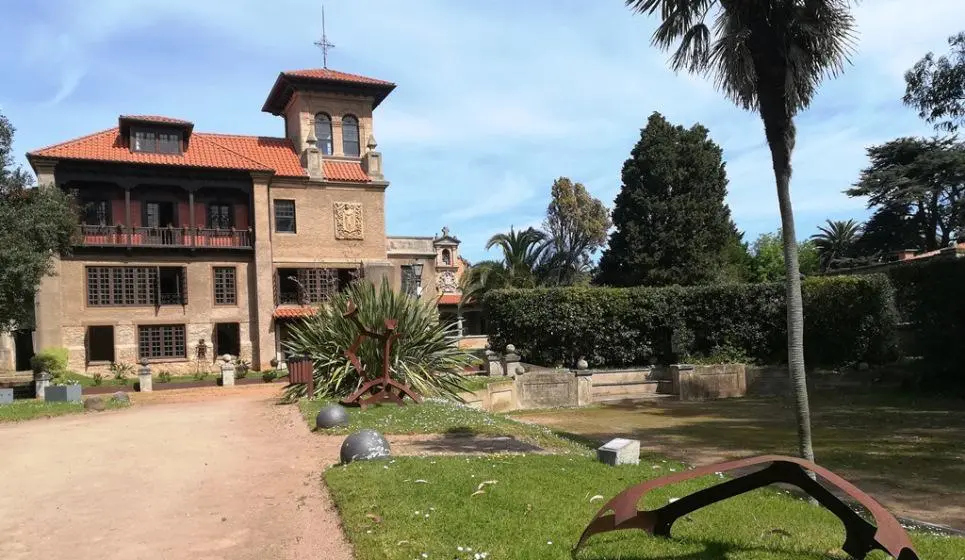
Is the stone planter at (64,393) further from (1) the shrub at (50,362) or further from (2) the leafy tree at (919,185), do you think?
(2) the leafy tree at (919,185)

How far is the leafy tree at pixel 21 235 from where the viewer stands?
21.1 metres

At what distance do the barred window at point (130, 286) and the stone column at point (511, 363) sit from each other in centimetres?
1646

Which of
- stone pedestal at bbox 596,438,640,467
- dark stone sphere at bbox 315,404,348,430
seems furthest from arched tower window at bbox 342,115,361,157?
stone pedestal at bbox 596,438,640,467

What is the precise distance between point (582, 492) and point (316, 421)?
7294 mm

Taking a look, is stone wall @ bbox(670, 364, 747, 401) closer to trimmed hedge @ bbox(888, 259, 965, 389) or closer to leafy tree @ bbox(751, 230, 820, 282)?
trimmed hedge @ bbox(888, 259, 965, 389)

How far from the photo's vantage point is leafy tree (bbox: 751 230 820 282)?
58062 mm

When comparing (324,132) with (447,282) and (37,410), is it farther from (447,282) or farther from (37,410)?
(37,410)

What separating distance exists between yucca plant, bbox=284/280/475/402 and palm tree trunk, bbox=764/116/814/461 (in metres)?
9.98

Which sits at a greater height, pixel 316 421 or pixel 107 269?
pixel 107 269

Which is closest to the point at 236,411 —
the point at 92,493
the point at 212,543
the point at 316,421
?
the point at 316,421

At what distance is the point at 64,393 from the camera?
19656 mm

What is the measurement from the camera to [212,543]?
5.88 metres

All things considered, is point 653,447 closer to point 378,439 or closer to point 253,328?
point 378,439

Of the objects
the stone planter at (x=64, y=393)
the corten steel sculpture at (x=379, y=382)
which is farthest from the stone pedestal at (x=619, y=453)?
the stone planter at (x=64, y=393)
